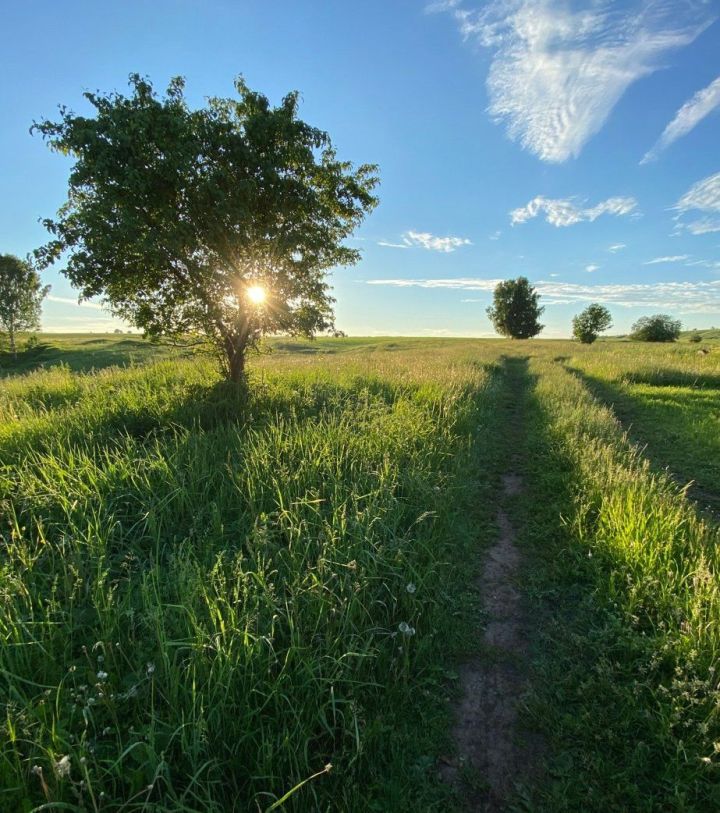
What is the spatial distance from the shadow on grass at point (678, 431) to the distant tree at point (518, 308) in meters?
55.0

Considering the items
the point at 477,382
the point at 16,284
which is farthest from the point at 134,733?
the point at 16,284

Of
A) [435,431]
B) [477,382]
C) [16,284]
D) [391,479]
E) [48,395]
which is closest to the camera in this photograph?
[391,479]

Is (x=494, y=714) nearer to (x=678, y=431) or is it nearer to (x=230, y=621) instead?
(x=230, y=621)

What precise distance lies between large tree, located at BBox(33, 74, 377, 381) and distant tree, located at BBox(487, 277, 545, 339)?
209 feet

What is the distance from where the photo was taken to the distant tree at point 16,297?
1383 inches

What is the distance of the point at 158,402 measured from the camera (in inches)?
333

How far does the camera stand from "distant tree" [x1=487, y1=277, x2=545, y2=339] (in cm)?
6669

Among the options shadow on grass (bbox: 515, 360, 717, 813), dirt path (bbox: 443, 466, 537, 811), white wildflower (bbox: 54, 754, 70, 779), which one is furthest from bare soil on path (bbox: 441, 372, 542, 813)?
white wildflower (bbox: 54, 754, 70, 779)

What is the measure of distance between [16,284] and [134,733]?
47498mm

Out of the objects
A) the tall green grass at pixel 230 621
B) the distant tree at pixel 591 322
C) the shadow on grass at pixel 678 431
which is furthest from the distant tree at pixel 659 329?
the tall green grass at pixel 230 621

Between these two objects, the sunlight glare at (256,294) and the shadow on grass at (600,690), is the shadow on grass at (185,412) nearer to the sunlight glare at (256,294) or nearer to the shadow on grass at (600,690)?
the sunlight glare at (256,294)

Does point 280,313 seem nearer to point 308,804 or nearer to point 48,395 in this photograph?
point 48,395

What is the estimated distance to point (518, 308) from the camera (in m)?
67.1

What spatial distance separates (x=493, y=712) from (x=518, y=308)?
72228 millimetres
